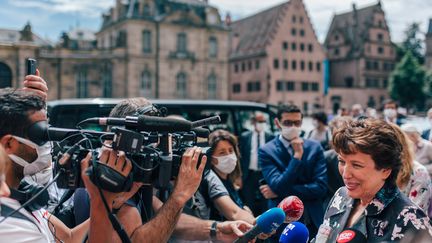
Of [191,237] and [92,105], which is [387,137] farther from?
[92,105]

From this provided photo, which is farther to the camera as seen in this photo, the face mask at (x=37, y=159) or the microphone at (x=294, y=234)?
the microphone at (x=294, y=234)

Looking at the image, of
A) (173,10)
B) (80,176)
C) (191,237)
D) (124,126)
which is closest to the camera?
(80,176)

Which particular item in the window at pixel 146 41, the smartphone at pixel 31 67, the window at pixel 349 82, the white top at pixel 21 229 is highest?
the window at pixel 146 41

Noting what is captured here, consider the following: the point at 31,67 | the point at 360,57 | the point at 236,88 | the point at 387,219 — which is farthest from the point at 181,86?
Answer: the point at 387,219

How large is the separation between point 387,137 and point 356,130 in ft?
0.58

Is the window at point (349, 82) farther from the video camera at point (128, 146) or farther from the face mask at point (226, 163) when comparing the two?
the video camera at point (128, 146)

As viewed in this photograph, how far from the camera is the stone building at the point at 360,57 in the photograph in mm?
61188

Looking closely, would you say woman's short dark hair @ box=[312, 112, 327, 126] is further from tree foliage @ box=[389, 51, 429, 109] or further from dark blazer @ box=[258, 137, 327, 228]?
tree foliage @ box=[389, 51, 429, 109]

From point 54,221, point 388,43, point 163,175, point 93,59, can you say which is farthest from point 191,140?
point 388,43

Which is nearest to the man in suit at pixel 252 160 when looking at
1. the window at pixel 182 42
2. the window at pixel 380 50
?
the window at pixel 182 42

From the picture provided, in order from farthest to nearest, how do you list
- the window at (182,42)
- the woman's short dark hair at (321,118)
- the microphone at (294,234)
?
→ the window at (182,42) → the woman's short dark hair at (321,118) → the microphone at (294,234)

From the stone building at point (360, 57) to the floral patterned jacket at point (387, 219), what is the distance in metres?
60.1

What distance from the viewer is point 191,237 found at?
3301 millimetres

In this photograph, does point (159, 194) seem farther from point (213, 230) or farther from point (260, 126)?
point (260, 126)
